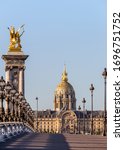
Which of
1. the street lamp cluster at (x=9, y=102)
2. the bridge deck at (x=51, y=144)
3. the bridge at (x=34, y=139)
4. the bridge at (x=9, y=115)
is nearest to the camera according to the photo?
the bridge deck at (x=51, y=144)

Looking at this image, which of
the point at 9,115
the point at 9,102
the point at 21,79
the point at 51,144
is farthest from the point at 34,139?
the point at 21,79

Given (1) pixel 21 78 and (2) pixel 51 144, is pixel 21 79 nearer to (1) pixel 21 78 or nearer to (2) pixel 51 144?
(1) pixel 21 78

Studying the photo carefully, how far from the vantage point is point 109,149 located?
235 inches

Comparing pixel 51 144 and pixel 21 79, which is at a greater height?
pixel 21 79

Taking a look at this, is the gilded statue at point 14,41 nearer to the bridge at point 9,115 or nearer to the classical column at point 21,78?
the classical column at point 21,78

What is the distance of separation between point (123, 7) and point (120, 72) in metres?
0.63

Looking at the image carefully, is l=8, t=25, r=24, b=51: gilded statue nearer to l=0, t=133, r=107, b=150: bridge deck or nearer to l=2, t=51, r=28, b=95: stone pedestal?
l=2, t=51, r=28, b=95: stone pedestal

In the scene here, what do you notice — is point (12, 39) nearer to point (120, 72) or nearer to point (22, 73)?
point (22, 73)

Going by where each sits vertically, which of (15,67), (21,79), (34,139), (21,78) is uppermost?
(15,67)

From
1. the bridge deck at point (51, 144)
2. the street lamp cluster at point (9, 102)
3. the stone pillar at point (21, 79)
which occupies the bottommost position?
the bridge deck at point (51, 144)

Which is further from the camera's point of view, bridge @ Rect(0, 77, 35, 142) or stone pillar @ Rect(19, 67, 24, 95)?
stone pillar @ Rect(19, 67, 24, 95)

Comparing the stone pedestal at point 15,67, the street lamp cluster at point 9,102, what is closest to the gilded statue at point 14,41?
the stone pedestal at point 15,67

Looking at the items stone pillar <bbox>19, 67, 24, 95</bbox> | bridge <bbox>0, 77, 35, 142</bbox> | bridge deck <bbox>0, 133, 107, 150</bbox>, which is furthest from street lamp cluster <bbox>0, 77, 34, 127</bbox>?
stone pillar <bbox>19, 67, 24, 95</bbox>

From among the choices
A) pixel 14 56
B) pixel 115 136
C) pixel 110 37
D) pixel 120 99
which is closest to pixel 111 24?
pixel 110 37
